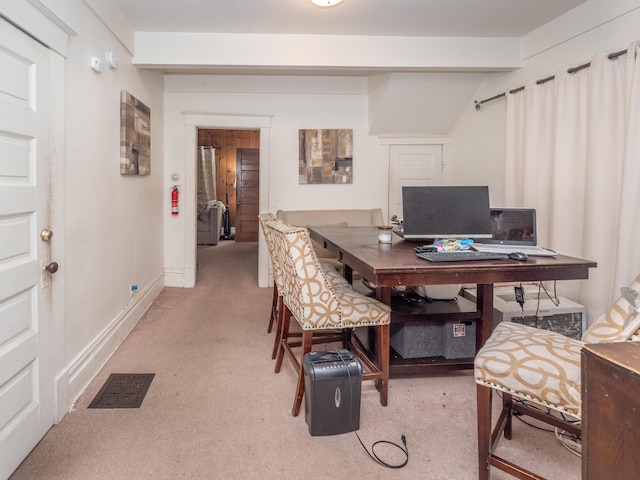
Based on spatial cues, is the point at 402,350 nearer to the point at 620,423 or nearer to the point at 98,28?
the point at 620,423

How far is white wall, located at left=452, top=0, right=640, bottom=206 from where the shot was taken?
2679 mm

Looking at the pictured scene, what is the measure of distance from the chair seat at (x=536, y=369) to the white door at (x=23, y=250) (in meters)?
1.81

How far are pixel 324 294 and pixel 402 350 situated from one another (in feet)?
2.59

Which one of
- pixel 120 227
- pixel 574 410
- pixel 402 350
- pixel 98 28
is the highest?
pixel 98 28

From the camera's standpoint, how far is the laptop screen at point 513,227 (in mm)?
2289

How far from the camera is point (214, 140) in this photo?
9211 mm

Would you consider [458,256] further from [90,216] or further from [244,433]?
[90,216]

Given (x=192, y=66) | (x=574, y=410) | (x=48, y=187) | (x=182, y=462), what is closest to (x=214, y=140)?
(x=192, y=66)

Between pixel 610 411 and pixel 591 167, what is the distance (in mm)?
2594

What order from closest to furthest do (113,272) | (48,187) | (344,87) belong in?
(48,187) → (113,272) → (344,87)

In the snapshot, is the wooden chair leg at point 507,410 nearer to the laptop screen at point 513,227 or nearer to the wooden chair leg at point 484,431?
the wooden chair leg at point 484,431

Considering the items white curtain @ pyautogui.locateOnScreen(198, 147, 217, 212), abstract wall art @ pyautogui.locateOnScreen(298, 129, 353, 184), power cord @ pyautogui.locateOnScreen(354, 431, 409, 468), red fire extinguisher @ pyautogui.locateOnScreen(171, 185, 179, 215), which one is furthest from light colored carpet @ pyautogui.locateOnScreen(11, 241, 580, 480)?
white curtain @ pyautogui.locateOnScreen(198, 147, 217, 212)

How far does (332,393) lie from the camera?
70.1 inches

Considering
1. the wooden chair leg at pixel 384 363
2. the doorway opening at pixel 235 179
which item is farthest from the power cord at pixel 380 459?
the doorway opening at pixel 235 179
